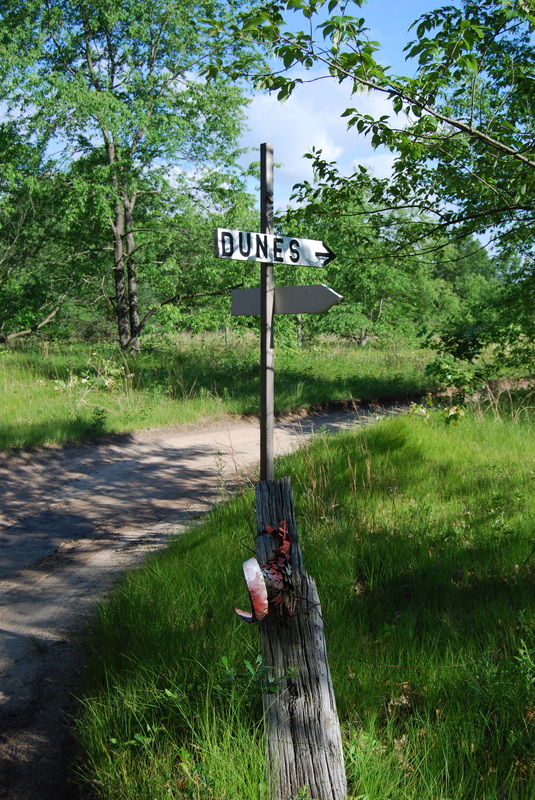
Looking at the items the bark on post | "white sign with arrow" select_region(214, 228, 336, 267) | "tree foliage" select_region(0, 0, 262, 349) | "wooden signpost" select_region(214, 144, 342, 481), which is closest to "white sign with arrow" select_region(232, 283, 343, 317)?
"wooden signpost" select_region(214, 144, 342, 481)

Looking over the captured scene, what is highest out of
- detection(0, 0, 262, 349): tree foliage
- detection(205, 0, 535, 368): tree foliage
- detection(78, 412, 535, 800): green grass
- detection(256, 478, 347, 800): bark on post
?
detection(0, 0, 262, 349): tree foliage

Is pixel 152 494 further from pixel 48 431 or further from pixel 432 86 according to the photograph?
pixel 432 86

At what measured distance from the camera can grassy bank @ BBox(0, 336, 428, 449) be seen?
9922mm

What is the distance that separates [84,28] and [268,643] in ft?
58.1

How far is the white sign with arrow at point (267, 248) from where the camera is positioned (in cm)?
374

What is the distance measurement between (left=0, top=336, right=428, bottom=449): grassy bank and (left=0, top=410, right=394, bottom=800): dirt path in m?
0.58

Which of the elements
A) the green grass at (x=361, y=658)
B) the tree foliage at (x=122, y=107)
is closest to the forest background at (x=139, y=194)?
the tree foliage at (x=122, y=107)

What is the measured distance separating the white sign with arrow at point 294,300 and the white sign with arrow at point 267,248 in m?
0.20

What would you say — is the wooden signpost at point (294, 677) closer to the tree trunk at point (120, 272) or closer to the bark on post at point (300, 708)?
the bark on post at point (300, 708)

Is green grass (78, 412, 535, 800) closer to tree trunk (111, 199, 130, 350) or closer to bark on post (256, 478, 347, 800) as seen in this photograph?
bark on post (256, 478, 347, 800)

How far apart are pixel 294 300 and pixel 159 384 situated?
9012mm

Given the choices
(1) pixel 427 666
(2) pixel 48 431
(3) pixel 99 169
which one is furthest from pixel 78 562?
(3) pixel 99 169

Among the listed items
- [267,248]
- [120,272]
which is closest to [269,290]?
[267,248]

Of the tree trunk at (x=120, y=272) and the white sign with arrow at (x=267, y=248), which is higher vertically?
the tree trunk at (x=120, y=272)
